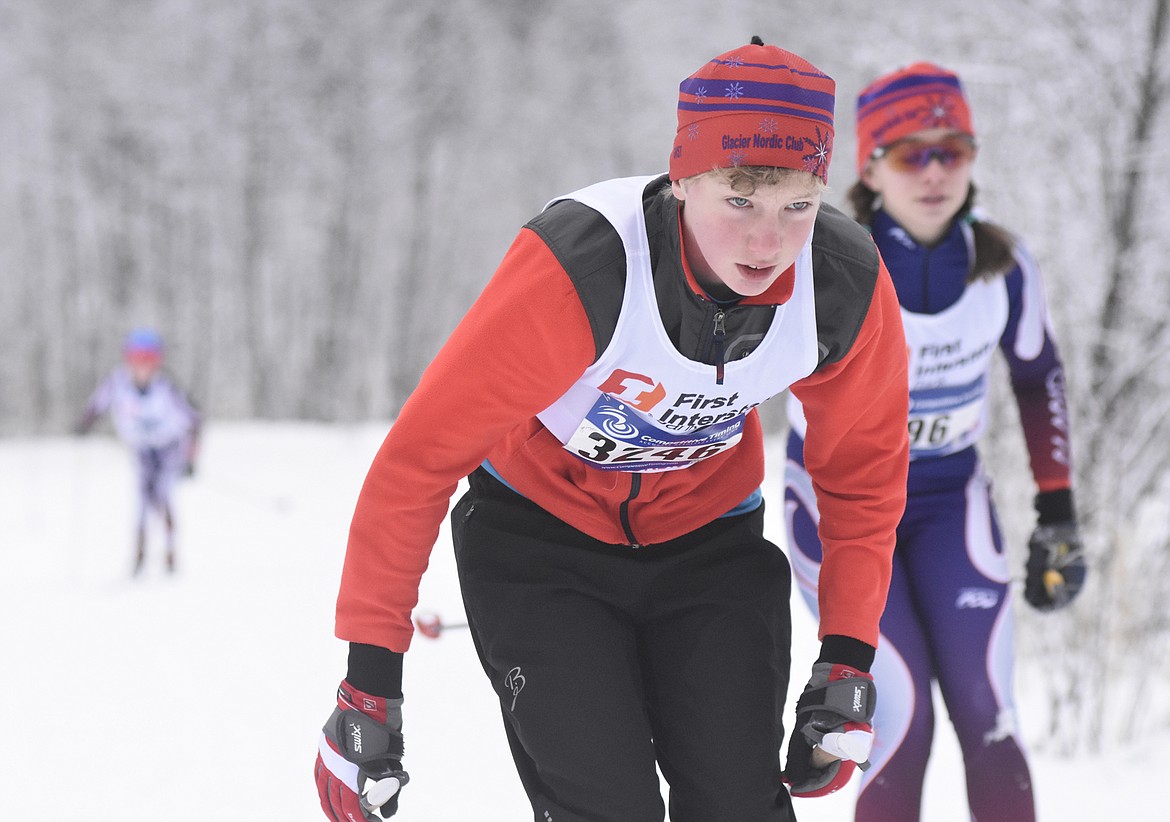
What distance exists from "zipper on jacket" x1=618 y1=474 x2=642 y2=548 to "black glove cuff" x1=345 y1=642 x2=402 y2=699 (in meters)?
0.46

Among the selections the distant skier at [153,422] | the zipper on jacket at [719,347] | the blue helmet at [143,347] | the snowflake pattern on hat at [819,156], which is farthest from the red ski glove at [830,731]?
the blue helmet at [143,347]

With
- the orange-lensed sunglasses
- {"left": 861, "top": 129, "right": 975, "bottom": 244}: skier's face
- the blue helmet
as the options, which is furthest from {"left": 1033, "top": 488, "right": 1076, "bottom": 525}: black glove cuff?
the blue helmet

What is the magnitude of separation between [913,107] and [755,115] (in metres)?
1.16

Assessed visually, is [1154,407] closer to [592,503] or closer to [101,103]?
[592,503]

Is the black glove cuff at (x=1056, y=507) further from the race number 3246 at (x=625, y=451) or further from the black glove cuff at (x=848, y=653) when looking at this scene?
the race number 3246 at (x=625, y=451)

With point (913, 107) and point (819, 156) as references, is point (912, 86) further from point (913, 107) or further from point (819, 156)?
point (819, 156)

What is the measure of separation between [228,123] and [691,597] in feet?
61.8

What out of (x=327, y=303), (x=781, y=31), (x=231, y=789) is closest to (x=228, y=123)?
(x=327, y=303)

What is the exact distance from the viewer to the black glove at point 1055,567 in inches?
111

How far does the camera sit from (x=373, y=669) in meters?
1.82

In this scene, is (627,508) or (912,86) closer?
(627,508)

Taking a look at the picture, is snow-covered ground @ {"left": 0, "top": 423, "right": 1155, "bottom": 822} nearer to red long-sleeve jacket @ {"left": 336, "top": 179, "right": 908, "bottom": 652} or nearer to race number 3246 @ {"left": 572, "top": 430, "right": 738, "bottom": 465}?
red long-sleeve jacket @ {"left": 336, "top": 179, "right": 908, "bottom": 652}

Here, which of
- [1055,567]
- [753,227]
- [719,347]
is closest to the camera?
[753,227]

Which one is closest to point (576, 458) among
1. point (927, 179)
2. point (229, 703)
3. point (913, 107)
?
point (927, 179)
